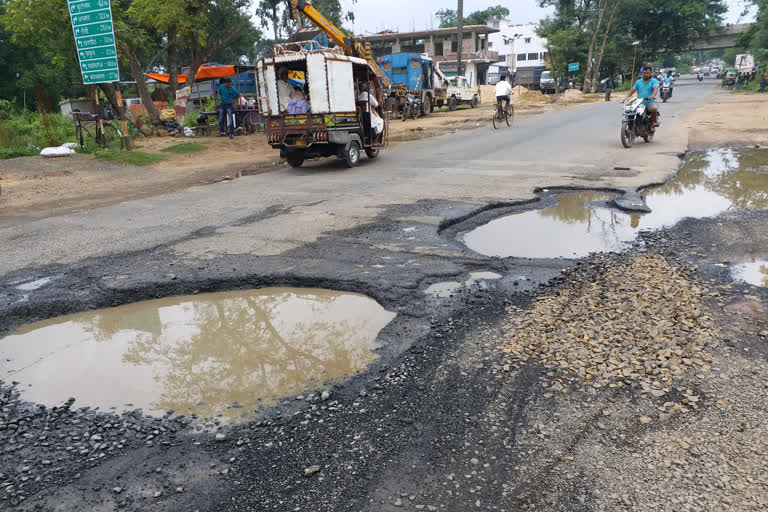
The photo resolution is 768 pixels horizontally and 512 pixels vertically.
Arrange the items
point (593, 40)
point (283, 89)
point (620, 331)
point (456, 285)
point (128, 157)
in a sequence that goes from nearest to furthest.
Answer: point (620, 331) < point (456, 285) < point (283, 89) < point (128, 157) < point (593, 40)

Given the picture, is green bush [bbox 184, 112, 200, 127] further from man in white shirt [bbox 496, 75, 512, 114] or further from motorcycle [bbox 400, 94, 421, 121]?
man in white shirt [bbox 496, 75, 512, 114]

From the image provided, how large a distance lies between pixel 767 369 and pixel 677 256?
213 cm

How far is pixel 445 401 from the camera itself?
9.20 ft

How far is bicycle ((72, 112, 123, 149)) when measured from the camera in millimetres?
13898

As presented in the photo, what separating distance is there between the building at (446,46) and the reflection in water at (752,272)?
52.4m

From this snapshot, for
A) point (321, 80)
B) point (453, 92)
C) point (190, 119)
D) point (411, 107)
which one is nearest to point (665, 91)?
Answer: point (453, 92)

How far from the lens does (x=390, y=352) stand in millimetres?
3414

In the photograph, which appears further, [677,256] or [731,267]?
[677,256]

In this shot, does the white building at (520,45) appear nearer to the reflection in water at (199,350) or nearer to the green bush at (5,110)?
the green bush at (5,110)

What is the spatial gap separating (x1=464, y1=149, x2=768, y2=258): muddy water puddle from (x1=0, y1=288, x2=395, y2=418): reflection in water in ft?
6.94

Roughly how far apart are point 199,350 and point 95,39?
37.9ft

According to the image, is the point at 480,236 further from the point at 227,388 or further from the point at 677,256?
the point at 227,388

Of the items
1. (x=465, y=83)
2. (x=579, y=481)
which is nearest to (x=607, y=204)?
(x=579, y=481)

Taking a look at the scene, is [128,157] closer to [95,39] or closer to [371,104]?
[95,39]
